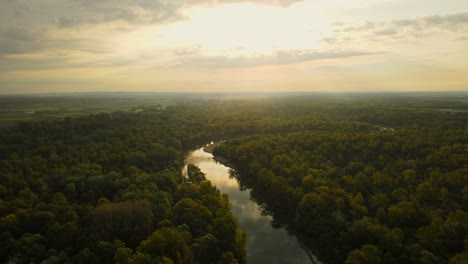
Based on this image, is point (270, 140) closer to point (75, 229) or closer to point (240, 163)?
point (240, 163)

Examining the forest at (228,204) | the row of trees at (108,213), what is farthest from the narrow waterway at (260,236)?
the row of trees at (108,213)

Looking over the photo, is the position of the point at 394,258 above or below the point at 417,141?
below

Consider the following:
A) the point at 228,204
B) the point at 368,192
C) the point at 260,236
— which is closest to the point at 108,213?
the point at 228,204

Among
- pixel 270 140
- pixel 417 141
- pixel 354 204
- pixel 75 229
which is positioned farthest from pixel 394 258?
pixel 270 140

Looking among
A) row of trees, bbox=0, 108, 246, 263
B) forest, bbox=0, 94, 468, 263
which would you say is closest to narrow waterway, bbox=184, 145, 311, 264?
forest, bbox=0, 94, 468, 263

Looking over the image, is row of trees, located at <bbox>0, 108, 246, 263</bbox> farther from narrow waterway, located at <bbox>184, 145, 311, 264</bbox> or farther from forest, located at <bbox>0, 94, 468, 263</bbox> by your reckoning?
narrow waterway, located at <bbox>184, 145, 311, 264</bbox>

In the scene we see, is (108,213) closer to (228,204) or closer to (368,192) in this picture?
(228,204)
